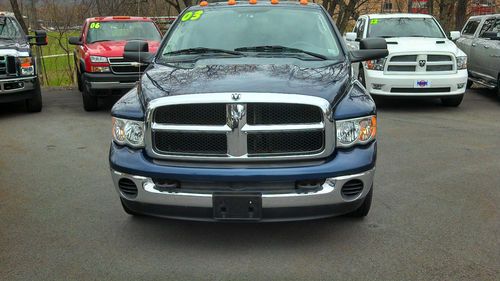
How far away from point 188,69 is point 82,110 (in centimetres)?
684

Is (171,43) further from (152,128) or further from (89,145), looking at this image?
(89,145)

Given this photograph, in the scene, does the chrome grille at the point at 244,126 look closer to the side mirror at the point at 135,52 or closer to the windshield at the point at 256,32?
the windshield at the point at 256,32

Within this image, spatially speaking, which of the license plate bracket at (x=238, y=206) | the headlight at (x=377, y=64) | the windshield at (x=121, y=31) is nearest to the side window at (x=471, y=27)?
the headlight at (x=377, y=64)

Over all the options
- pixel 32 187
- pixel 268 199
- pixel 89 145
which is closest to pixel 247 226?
pixel 268 199

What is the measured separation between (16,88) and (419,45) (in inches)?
289

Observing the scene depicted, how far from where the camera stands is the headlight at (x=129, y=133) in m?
3.79

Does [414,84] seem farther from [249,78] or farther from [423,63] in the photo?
[249,78]

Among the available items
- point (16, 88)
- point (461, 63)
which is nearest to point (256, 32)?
point (16, 88)

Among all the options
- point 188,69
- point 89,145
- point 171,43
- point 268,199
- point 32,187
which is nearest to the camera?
point 268,199

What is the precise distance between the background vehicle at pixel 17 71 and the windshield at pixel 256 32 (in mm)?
5114

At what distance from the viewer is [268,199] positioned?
3.53m

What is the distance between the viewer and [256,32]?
5.11m

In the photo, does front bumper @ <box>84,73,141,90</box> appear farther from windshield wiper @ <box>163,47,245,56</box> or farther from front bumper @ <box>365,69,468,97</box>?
windshield wiper @ <box>163,47,245,56</box>

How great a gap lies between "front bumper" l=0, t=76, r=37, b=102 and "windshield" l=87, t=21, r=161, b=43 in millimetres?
1717
